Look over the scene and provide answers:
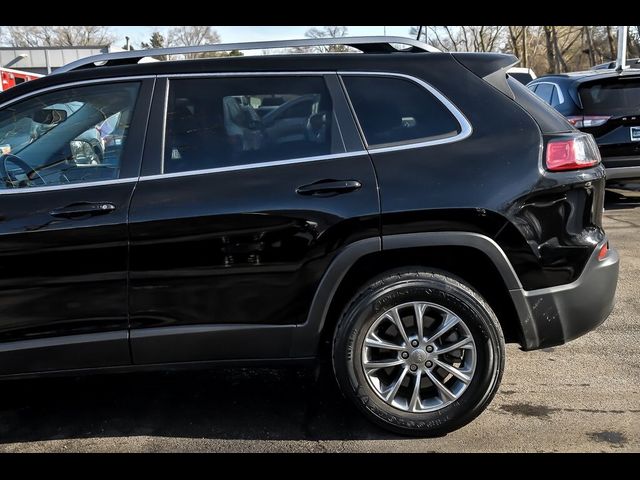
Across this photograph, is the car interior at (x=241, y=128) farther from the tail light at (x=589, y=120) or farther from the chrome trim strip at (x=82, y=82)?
the tail light at (x=589, y=120)

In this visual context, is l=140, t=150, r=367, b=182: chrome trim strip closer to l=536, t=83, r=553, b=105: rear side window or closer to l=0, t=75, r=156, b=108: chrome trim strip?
l=0, t=75, r=156, b=108: chrome trim strip

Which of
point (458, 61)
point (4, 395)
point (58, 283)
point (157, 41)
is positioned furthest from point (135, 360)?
point (157, 41)

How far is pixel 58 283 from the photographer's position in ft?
9.59

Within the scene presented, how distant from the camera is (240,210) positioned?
9.52 ft

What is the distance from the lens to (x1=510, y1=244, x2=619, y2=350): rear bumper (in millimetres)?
2982

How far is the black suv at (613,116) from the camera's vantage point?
769 centimetres

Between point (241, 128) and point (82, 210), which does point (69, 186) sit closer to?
point (82, 210)

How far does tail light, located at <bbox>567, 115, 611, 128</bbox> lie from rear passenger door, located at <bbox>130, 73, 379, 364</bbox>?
18.8 feet

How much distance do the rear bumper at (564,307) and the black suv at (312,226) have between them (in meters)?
0.01

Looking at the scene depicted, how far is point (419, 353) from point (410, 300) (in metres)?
0.28

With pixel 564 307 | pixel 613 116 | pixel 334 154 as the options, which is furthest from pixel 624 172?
pixel 334 154

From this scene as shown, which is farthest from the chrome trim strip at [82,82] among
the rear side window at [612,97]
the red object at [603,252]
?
the rear side window at [612,97]

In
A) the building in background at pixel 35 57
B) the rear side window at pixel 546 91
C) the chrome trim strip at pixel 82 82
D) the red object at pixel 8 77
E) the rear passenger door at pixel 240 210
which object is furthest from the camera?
the building in background at pixel 35 57

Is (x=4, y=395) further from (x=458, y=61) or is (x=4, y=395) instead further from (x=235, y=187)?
(x=458, y=61)
